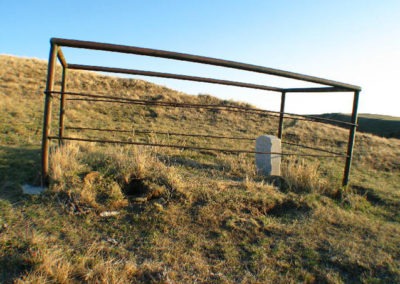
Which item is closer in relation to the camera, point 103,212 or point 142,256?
point 142,256

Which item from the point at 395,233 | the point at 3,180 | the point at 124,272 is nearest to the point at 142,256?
the point at 124,272

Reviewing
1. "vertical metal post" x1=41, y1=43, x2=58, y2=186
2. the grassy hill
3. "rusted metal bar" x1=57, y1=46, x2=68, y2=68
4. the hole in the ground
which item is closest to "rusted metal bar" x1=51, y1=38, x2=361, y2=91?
"vertical metal post" x1=41, y1=43, x2=58, y2=186

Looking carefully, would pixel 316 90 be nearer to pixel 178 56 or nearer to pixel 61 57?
pixel 178 56

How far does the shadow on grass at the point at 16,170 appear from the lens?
106 inches

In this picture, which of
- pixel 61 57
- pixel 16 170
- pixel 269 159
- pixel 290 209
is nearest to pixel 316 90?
pixel 269 159

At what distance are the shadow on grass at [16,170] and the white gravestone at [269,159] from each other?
125 inches

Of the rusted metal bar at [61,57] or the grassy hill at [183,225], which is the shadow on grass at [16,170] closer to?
the grassy hill at [183,225]

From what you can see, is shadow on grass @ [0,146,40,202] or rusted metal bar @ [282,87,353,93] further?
rusted metal bar @ [282,87,353,93]

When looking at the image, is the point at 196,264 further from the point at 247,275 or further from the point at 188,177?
the point at 188,177

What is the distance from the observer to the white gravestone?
15.4 feet

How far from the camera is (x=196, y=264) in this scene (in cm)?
206

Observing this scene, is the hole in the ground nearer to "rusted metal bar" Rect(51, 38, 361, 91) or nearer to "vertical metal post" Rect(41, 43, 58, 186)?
"rusted metal bar" Rect(51, 38, 361, 91)

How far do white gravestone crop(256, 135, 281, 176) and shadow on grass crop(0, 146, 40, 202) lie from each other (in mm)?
3184

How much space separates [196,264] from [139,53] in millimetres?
1994
